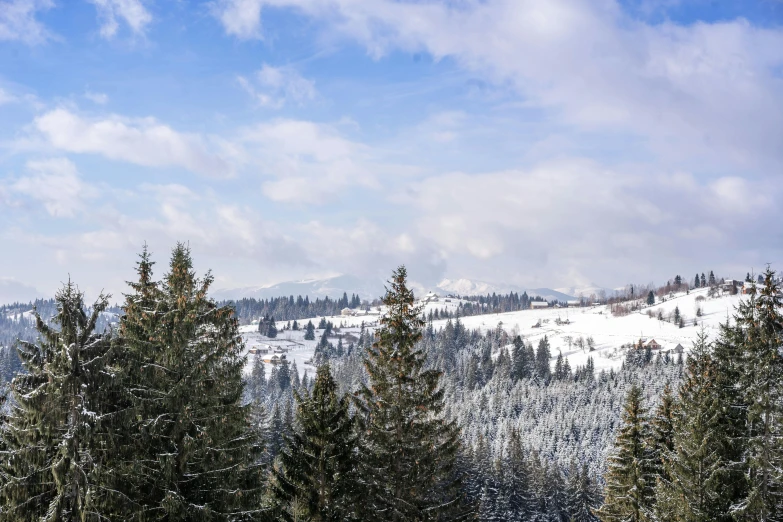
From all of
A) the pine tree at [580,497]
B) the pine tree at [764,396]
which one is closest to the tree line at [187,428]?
the pine tree at [764,396]

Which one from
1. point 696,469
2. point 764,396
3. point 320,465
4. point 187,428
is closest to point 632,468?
point 696,469

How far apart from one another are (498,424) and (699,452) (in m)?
120

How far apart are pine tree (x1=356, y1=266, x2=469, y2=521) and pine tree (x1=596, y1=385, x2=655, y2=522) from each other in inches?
438

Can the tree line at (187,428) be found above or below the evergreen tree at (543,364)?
above

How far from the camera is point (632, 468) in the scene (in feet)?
97.7

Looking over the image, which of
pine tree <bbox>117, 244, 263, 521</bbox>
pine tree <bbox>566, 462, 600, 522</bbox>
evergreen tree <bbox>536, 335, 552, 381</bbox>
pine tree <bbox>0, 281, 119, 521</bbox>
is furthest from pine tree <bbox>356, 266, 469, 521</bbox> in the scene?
evergreen tree <bbox>536, 335, 552, 381</bbox>

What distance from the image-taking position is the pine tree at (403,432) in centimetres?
2270

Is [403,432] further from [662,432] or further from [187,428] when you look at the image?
[662,432]

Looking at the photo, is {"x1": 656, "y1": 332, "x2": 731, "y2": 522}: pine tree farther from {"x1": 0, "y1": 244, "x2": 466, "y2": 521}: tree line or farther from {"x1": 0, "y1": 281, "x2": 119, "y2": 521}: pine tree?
{"x1": 0, "y1": 281, "x2": 119, "y2": 521}: pine tree

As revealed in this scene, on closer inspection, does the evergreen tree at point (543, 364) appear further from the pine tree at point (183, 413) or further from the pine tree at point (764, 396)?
the pine tree at point (183, 413)

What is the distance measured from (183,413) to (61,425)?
343cm

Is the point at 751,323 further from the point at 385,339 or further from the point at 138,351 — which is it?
the point at 138,351

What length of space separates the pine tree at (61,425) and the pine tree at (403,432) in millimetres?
9952

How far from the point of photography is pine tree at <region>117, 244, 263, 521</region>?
58.0 feet
